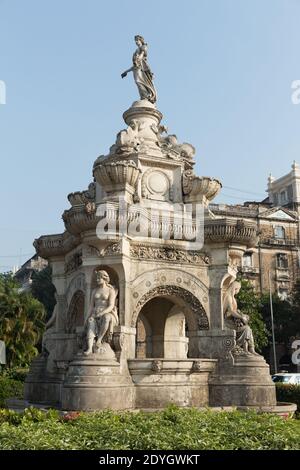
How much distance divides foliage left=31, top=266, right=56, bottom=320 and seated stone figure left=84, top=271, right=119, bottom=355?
38397 millimetres

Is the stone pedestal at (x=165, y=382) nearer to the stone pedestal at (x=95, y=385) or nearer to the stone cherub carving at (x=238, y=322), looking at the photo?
the stone pedestal at (x=95, y=385)

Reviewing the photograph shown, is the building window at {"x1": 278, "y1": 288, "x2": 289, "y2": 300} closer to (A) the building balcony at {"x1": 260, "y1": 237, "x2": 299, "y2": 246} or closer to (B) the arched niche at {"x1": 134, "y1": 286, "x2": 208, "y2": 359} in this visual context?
(A) the building balcony at {"x1": 260, "y1": 237, "x2": 299, "y2": 246}

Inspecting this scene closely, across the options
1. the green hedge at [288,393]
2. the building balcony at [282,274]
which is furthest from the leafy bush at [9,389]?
the building balcony at [282,274]

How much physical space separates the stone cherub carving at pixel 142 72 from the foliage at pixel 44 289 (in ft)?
116

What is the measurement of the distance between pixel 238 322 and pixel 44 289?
39712mm

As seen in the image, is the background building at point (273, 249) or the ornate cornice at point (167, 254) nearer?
the ornate cornice at point (167, 254)

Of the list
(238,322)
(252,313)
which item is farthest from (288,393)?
(252,313)

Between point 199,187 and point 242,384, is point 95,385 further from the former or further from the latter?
point 199,187

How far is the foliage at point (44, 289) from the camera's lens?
49062 millimetres

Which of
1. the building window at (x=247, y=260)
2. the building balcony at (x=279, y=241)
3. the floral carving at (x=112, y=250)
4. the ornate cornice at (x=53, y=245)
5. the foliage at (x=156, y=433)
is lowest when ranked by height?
the foliage at (x=156, y=433)

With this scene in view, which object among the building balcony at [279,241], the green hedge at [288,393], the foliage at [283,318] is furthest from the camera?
the building balcony at [279,241]
